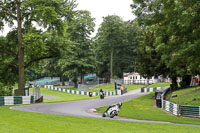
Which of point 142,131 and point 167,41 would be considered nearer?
point 142,131

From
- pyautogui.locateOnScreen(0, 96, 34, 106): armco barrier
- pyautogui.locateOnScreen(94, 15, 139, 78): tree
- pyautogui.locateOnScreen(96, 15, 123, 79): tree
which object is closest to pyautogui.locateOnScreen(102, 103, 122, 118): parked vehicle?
pyautogui.locateOnScreen(0, 96, 34, 106): armco barrier

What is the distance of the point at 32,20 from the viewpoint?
98.4ft

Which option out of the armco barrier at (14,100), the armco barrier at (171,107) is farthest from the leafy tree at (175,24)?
the armco barrier at (14,100)

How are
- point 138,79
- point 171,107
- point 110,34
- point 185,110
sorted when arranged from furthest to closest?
Result: point 110,34 → point 138,79 → point 171,107 → point 185,110

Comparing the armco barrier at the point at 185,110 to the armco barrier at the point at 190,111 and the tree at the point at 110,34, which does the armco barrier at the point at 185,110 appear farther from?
the tree at the point at 110,34

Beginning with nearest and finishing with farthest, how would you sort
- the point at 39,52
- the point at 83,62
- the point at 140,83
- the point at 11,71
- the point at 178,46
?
the point at 178,46 < the point at 39,52 < the point at 11,71 < the point at 83,62 < the point at 140,83

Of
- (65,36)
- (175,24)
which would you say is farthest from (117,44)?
(175,24)

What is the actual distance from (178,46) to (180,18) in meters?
3.51

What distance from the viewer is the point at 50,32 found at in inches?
1171

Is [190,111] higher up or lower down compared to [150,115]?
higher up

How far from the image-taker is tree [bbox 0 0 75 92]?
27266mm

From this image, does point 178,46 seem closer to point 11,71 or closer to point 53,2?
point 53,2

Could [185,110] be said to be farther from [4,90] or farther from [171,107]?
[4,90]

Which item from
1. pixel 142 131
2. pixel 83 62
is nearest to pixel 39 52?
pixel 142 131
